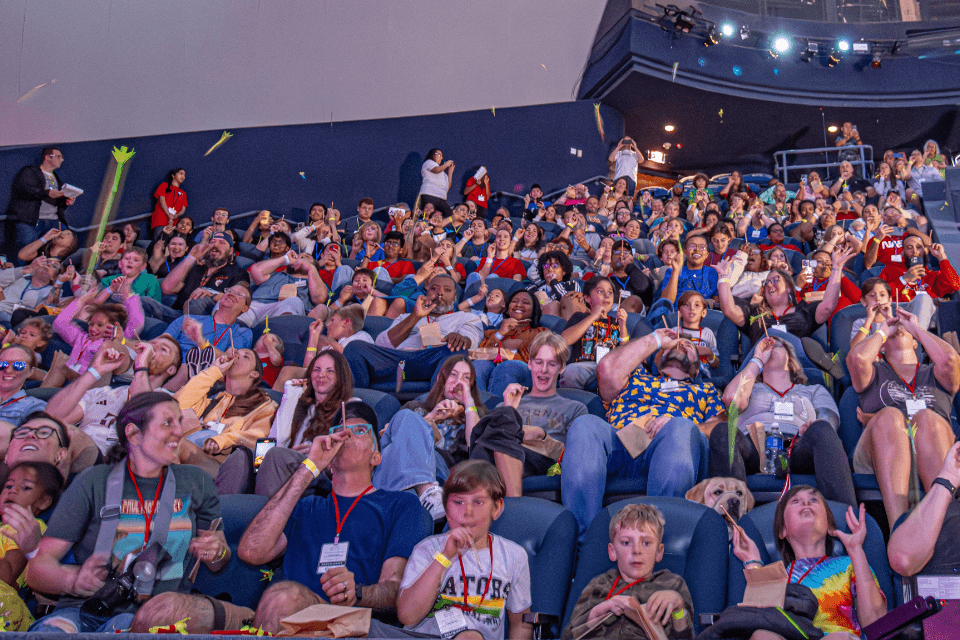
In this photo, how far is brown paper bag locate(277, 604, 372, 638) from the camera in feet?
4.53

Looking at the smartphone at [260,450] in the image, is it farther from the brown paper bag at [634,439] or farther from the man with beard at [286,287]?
the man with beard at [286,287]

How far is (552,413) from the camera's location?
8.80 feet

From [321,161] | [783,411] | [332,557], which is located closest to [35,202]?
[321,161]

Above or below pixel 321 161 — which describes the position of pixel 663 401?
below

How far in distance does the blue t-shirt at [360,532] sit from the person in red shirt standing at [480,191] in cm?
550

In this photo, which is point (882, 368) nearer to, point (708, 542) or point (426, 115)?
point (708, 542)

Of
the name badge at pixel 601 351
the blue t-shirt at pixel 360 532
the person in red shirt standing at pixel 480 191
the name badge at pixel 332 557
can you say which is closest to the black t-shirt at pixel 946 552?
the blue t-shirt at pixel 360 532

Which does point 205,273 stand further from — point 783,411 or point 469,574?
point 783,411

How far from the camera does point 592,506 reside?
2176mm

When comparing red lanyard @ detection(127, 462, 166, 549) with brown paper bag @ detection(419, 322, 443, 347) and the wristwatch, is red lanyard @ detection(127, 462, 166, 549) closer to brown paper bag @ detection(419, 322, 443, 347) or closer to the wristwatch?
brown paper bag @ detection(419, 322, 443, 347)

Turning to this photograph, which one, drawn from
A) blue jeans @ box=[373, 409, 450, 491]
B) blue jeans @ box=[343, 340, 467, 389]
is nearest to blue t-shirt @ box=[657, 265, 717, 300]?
blue jeans @ box=[343, 340, 467, 389]

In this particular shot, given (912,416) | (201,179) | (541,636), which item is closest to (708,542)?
(541,636)

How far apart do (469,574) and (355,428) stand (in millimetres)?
523

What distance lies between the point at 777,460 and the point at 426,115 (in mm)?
6143
